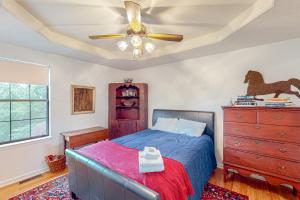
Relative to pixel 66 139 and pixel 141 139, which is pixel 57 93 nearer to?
pixel 66 139

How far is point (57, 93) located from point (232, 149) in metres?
3.49

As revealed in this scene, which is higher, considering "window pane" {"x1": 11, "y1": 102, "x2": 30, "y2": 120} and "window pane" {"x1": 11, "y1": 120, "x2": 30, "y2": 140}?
"window pane" {"x1": 11, "y1": 102, "x2": 30, "y2": 120}

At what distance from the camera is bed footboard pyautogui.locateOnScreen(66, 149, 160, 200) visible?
4.68ft

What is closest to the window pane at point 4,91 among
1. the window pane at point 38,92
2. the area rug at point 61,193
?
the window pane at point 38,92

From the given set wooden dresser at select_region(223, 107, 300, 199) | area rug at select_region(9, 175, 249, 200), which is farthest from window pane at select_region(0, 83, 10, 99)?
wooden dresser at select_region(223, 107, 300, 199)

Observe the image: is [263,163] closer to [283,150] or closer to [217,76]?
[283,150]

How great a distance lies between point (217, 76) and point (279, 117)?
4.50 feet

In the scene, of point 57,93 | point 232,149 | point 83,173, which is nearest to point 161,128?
point 232,149

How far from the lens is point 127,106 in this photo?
470 centimetres

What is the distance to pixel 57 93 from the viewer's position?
3.44 metres

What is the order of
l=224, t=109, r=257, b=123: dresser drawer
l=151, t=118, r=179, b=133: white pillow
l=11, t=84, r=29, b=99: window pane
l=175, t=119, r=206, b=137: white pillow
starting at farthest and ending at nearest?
l=151, t=118, r=179, b=133: white pillow → l=175, t=119, r=206, b=137: white pillow → l=11, t=84, r=29, b=99: window pane → l=224, t=109, r=257, b=123: dresser drawer

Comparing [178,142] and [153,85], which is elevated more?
[153,85]

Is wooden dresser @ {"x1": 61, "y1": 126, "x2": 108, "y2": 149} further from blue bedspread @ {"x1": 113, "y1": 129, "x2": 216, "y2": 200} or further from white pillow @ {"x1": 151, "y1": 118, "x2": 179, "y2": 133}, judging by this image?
white pillow @ {"x1": 151, "y1": 118, "x2": 179, "y2": 133}

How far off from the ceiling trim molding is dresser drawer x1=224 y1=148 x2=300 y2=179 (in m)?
1.85
